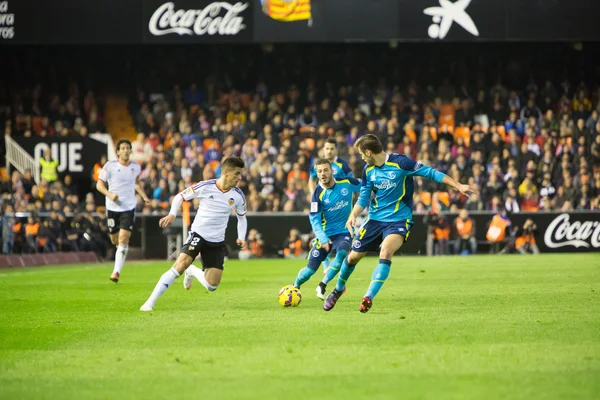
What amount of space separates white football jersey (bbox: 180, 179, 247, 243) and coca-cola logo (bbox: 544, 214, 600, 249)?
19.0m

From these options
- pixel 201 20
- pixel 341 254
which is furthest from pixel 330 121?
pixel 341 254

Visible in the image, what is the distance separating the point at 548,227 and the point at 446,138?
531 centimetres

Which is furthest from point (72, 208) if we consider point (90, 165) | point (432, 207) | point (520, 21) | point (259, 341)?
point (259, 341)

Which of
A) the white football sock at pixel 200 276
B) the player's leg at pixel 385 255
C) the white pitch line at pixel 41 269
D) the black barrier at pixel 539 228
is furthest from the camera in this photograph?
the black barrier at pixel 539 228

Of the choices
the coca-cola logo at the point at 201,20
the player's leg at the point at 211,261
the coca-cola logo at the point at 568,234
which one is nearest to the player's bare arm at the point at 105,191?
the player's leg at the point at 211,261

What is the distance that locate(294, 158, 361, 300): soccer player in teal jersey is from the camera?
1379cm

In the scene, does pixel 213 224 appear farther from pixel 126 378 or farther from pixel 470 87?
pixel 470 87

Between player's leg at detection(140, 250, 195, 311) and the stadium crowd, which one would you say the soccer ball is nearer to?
player's leg at detection(140, 250, 195, 311)

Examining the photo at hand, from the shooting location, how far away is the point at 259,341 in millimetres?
9266

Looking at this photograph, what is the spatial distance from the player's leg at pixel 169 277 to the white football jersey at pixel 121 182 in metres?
6.22

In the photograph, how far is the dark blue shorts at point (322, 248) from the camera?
13.7 m

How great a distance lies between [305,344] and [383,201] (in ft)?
11.5

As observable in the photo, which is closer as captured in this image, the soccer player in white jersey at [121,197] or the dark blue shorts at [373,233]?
the dark blue shorts at [373,233]

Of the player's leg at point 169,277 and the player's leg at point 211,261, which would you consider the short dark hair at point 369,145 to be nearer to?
the player's leg at point 211,261
